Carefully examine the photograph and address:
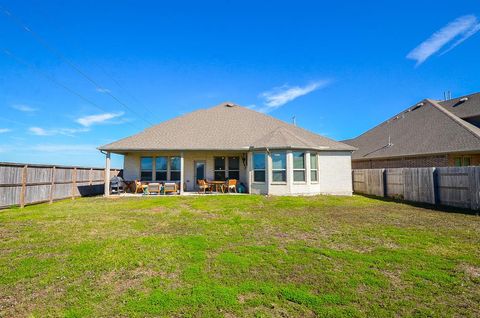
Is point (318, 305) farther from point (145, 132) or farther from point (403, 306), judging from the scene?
point (145, 132)

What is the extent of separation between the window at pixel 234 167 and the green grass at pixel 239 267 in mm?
8883

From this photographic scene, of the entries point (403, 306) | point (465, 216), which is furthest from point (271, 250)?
point (465, 216)

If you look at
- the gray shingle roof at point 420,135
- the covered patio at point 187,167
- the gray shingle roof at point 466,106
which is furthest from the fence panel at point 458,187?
the gray shingle roof at point 466,106

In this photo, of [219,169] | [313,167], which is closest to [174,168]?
[219,169]

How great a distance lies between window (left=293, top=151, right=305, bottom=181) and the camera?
14703 millimetres

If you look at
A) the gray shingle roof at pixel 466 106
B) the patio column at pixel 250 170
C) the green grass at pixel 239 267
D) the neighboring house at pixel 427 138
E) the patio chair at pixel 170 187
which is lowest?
the green grass at pixel 239 267

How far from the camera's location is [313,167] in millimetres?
15492

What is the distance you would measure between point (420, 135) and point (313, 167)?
9611 mm

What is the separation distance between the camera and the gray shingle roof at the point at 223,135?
50.8 feet

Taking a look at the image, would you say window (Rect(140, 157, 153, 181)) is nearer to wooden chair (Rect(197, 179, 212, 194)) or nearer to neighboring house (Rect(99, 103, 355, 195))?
neighboring house (Rect(99, 103, 355, 195))

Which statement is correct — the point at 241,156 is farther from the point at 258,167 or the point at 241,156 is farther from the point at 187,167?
the point at 187,167

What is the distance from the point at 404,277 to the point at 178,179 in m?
14.8

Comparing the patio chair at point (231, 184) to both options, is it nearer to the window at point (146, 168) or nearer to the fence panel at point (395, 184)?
the window at point (146, 168)

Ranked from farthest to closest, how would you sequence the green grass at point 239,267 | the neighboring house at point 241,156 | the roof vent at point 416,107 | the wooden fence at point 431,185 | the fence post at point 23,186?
1. the roof vent at point 416,107
2. the neighboring house at point 241,156
3. the fence post at point 23,186
4. the wooden fence at point 431,185
5. the green grass at point 239,267
